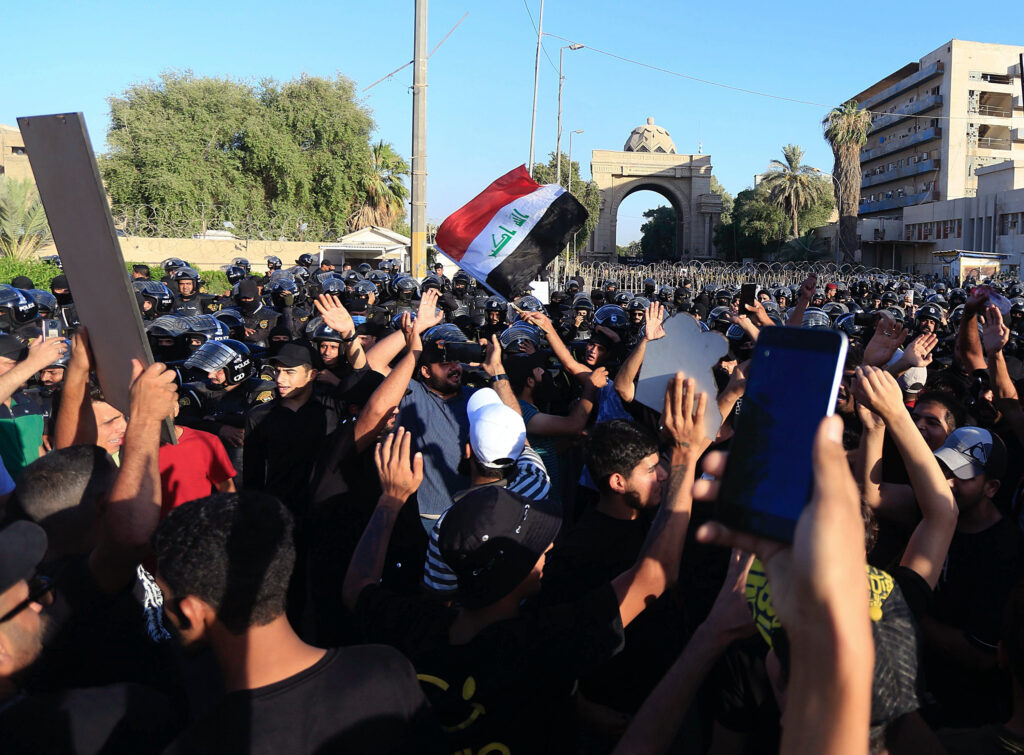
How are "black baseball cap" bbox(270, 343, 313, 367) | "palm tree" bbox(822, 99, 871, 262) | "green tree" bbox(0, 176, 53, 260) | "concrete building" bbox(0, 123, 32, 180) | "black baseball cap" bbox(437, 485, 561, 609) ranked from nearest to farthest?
"black baseball cap" bbox(437, 485, 561, 609), "black baseball cap" bbox(270, 343, 313, 367), "green tree" bbox(0, 176, 53, 260), "concrete building" bbox(0, 123, 32, 180), "palm tree" bbox(822, 99, 871, 262)

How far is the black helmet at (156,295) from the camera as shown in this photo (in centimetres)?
997

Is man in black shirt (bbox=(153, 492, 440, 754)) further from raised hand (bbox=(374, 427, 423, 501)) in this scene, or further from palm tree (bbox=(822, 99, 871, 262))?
palm tree (bbox=(822, 99, 871, 262))

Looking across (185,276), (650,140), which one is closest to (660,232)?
(650,140)

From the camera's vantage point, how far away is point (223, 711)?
164 cm

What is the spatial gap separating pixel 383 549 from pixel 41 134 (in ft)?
5.92

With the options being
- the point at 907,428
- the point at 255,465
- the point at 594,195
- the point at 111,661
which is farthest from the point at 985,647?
the point at 594,195

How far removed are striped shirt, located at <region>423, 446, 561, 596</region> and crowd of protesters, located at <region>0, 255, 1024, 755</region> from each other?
0.02 m

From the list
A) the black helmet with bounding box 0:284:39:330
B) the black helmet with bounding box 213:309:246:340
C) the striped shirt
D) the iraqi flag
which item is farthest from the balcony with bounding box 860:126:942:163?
the striped shirt

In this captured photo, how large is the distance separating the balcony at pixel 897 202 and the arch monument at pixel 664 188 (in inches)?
525

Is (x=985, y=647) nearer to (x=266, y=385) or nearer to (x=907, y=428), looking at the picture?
(x=907, y=428)

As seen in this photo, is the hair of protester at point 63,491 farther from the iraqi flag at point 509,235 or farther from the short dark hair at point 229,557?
the iraqi flag at point 509,235

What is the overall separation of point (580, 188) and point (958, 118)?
32524 millimetres

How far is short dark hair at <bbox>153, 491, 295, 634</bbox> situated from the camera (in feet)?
5.79

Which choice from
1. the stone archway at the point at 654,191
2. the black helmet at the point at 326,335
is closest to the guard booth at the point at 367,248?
the black helmet at the point at 326,335
